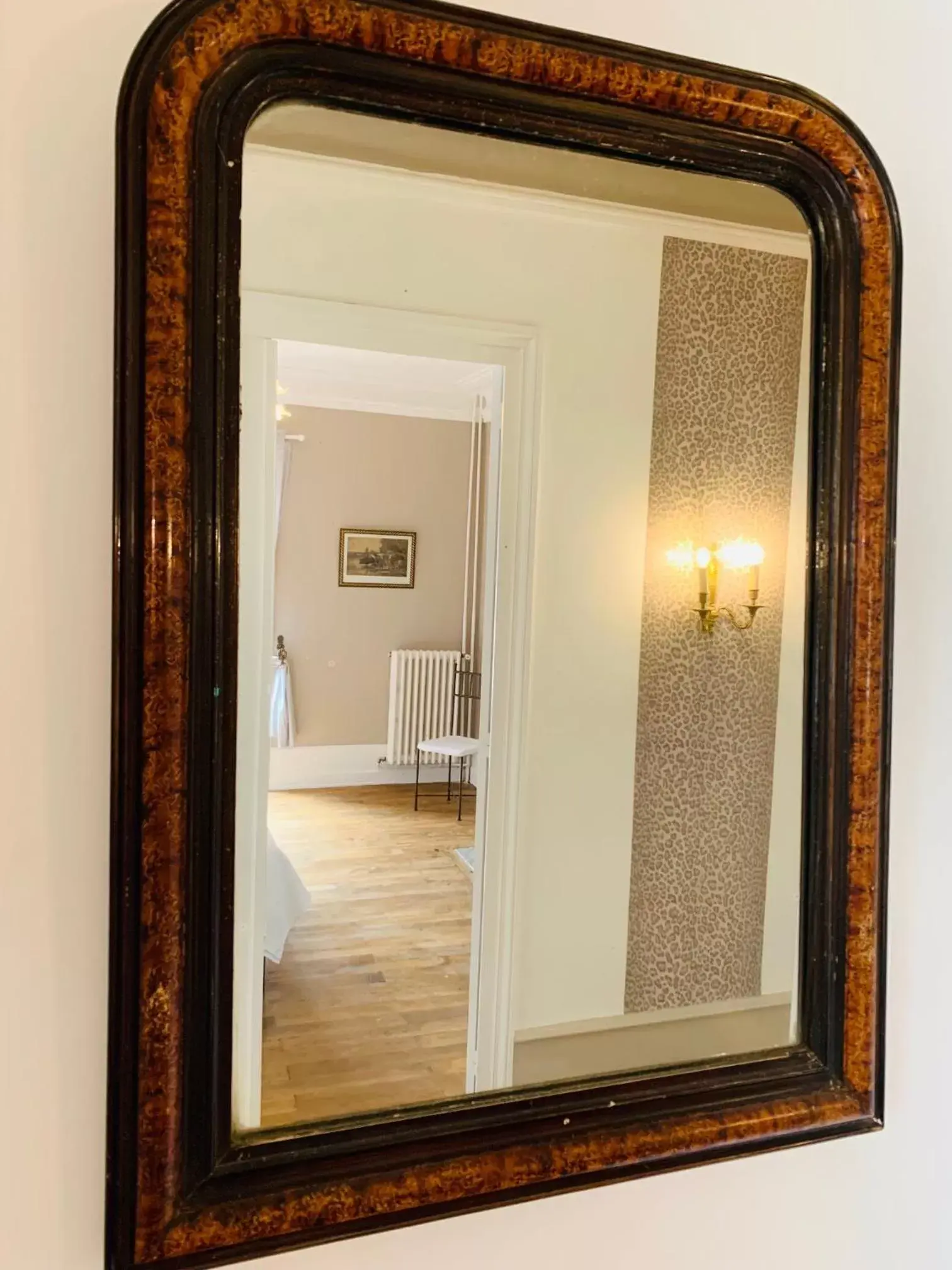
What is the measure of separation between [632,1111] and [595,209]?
0.82 meters

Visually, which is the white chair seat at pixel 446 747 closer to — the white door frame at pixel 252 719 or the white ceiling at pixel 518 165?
the white door frame at pixel 252 719

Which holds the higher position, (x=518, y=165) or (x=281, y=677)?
(x=518, y=165)

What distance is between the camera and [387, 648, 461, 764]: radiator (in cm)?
76

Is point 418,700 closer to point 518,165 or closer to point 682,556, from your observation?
point 682,556

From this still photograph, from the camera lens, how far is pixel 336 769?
74 centimetres

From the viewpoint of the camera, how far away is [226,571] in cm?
67

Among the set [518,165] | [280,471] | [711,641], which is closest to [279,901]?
[280,471]

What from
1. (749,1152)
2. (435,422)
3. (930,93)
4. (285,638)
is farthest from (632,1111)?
(930,93)

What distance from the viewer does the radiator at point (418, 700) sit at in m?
0.76

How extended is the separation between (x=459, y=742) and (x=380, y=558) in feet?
0.58

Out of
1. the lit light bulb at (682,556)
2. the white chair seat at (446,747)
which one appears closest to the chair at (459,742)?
the white chair seat at (446,747)

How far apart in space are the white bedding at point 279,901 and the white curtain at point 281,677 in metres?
0.08

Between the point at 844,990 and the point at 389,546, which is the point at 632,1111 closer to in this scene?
the point at 844,990

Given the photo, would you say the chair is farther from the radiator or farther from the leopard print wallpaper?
the leopard print wallpaper
